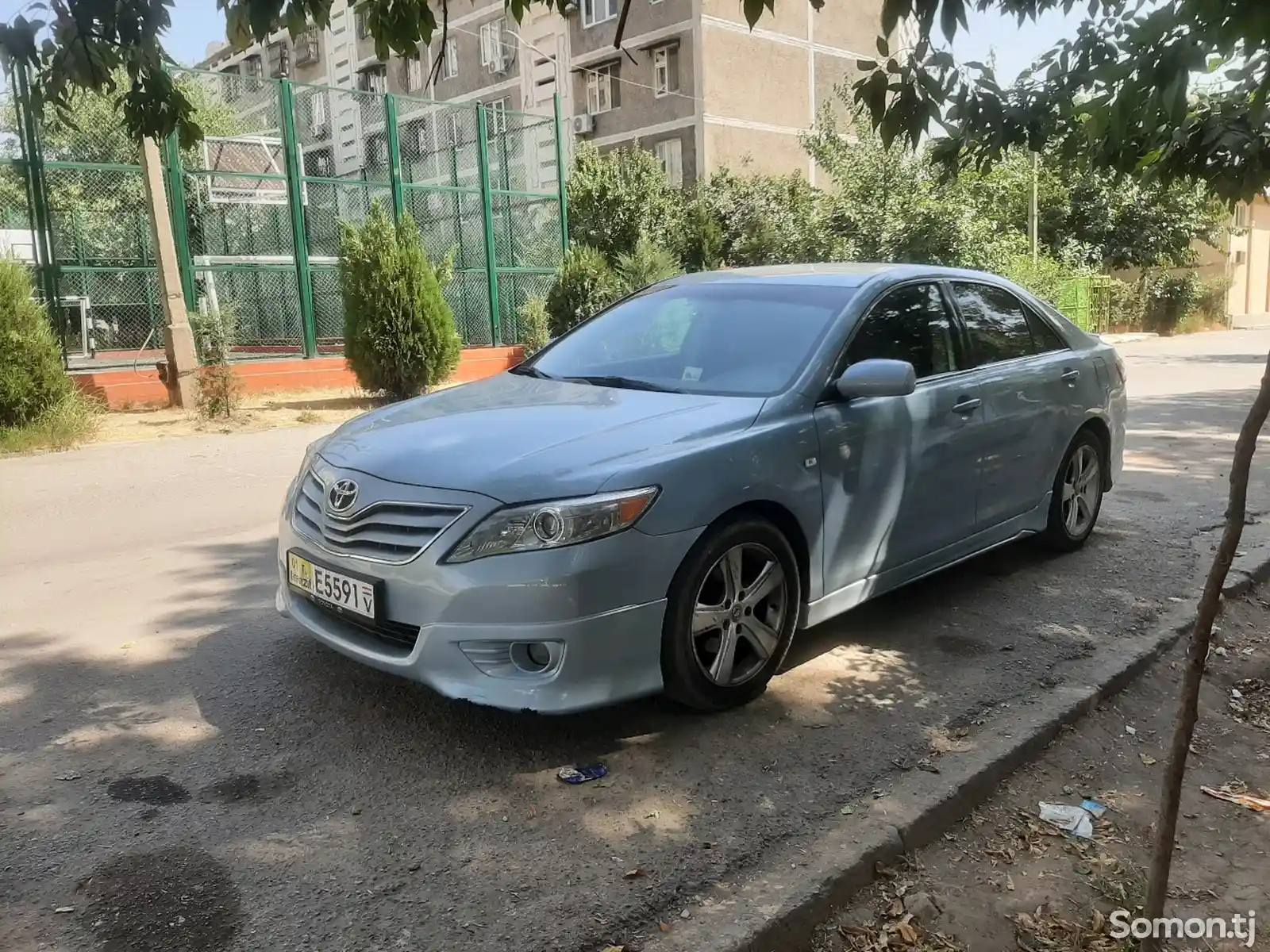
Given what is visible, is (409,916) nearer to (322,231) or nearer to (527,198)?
(322,231)

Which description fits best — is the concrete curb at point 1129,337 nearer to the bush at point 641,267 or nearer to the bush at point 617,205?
the bush at point 617,205

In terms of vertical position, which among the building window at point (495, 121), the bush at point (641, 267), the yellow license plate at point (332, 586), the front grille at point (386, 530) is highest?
the building window at point (495, 121)

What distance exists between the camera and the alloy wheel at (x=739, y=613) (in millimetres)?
3549

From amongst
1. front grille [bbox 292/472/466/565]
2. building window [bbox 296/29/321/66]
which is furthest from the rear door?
building window [bbox 296/29/321/66]

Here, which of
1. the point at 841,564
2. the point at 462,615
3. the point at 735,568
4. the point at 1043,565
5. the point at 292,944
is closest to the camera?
the point at 292,944

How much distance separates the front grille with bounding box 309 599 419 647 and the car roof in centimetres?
237

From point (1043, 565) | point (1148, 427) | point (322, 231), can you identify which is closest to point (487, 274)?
point (322, 231)

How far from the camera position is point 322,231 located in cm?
1698

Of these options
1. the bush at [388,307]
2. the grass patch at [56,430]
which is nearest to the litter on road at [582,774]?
the grass patch at [56,430]

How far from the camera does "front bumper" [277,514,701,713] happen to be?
3.15 meters

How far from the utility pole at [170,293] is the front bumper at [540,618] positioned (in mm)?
11434

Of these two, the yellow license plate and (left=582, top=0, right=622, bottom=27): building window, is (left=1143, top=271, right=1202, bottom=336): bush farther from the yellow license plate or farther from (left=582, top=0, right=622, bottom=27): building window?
the yellow license plate

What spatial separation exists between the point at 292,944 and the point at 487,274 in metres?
17.2

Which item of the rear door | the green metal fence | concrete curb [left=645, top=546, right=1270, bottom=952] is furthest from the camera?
the green metal fence
